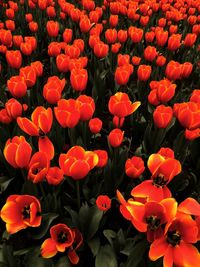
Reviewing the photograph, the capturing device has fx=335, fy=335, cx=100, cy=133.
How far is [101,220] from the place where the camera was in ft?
7.14

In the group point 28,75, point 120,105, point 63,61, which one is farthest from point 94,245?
point 63,61

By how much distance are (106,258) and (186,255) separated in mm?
777

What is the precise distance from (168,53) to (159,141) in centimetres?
208

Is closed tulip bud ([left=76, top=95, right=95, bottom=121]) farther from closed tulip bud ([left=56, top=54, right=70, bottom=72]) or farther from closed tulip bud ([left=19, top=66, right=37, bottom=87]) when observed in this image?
closed tulip bud ([left=56, top=54, right=70, bottom=72])

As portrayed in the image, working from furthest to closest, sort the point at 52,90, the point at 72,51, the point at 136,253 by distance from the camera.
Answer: the point at 72,51
the point at 52,90
the point at 136,253

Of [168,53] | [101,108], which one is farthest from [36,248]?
[168,53]

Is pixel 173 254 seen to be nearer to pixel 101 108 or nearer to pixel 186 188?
pixel 186 188

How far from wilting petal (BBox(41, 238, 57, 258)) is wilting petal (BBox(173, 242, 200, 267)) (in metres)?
0.66

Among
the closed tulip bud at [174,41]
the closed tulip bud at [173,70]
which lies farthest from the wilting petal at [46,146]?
the closed tulip bud at [174,41]

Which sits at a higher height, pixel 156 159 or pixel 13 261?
pixel 156 159

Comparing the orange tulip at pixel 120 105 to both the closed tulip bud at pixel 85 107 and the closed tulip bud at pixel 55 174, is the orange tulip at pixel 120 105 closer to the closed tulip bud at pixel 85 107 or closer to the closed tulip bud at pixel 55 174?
the closed tulip bud at pixel 85 107

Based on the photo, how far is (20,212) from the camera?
1.71m

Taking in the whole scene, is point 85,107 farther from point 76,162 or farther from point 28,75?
point 28,75

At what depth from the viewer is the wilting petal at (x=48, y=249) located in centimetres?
169
